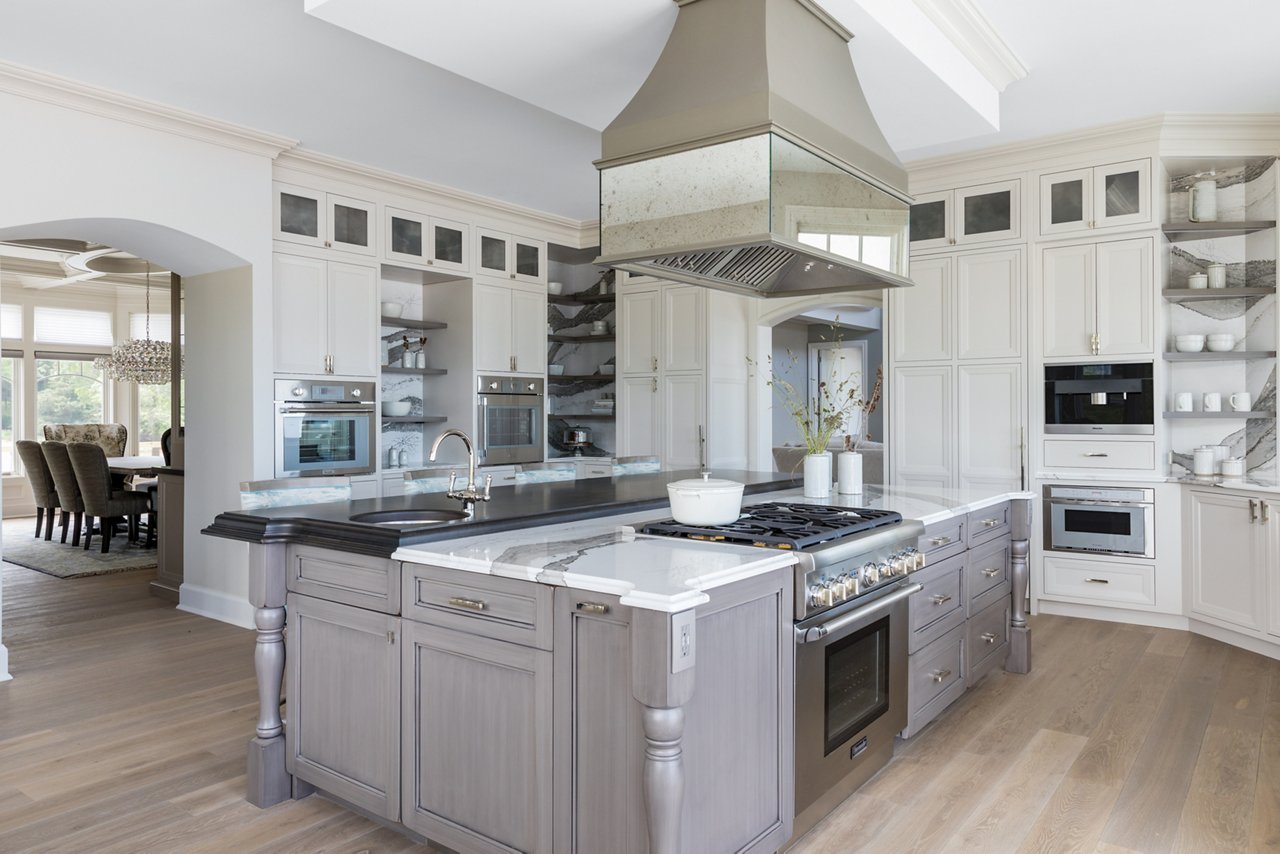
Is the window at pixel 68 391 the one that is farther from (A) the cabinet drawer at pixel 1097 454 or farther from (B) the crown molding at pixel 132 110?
(A) the cabinet drawer at pixel 1097 454

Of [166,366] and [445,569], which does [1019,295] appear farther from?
[166,366]

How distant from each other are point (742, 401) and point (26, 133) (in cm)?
481

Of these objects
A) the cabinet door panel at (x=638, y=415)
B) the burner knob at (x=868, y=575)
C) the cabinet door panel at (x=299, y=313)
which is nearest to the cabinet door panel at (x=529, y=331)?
the cabinet door panel at (x=638, y=415)

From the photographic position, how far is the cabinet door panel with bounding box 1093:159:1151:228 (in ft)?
15.1

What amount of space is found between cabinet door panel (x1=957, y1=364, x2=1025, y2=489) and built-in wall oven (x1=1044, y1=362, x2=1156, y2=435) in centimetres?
18

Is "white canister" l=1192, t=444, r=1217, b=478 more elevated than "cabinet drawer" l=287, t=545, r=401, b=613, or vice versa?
"white canister" l=1192, t=444, r=1217, b=478

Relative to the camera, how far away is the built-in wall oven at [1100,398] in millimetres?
4613

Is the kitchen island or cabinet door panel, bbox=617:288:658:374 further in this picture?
cabinet door panel, bbox=617:288:658:374

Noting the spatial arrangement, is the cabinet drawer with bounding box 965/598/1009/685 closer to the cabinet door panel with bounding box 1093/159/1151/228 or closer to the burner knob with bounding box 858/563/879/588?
the burner knob with bounding box 858/563/879/588

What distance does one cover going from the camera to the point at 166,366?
8.82m

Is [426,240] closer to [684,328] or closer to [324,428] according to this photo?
[324,428]

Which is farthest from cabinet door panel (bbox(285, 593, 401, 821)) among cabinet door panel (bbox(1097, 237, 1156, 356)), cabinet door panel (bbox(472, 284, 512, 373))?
cabinet door panel (bbox(1097, 237, 1156, 356))

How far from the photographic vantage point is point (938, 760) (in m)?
2.92

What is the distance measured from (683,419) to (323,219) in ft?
9.58
